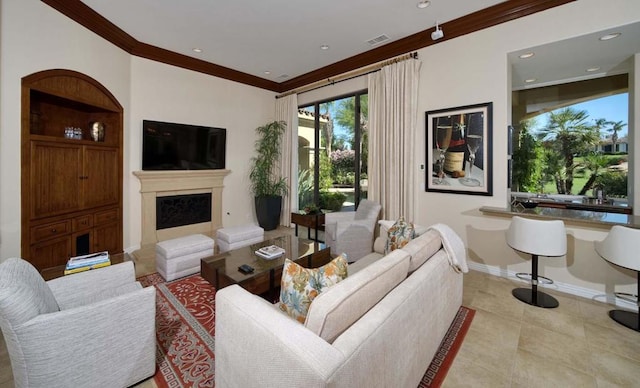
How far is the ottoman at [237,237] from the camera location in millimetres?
3691

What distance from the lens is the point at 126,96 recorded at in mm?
4156

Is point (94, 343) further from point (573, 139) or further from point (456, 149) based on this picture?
point (573, 139)

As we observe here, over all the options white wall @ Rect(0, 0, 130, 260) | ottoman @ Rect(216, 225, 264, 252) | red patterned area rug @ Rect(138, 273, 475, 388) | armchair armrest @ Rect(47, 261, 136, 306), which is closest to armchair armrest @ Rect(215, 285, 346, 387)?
red patterned area rug @ Rect(138, 273, 475, 388)

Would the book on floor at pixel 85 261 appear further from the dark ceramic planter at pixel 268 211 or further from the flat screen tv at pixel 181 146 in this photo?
the dark ceramic planter at pixel 268 211

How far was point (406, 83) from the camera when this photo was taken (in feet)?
12.9

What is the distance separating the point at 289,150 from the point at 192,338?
4.41 meters

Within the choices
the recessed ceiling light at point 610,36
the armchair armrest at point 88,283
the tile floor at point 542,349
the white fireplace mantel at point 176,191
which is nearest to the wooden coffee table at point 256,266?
the armchair armrest at point 88,283

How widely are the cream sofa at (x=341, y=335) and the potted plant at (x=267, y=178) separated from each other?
4297mm

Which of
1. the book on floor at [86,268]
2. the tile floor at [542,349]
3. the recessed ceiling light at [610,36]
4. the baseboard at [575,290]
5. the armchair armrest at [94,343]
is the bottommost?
the tile floor at [542,349]

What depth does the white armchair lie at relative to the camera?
3533mm

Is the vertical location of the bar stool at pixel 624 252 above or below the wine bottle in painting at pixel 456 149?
below

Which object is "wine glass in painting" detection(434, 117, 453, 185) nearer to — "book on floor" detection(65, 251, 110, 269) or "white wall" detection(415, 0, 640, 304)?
"white wall" detection(415, 0, 640, 304)

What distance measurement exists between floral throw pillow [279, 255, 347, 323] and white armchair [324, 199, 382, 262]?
6.69 ft

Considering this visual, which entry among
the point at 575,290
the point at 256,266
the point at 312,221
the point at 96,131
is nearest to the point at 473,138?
the point at 575,290
